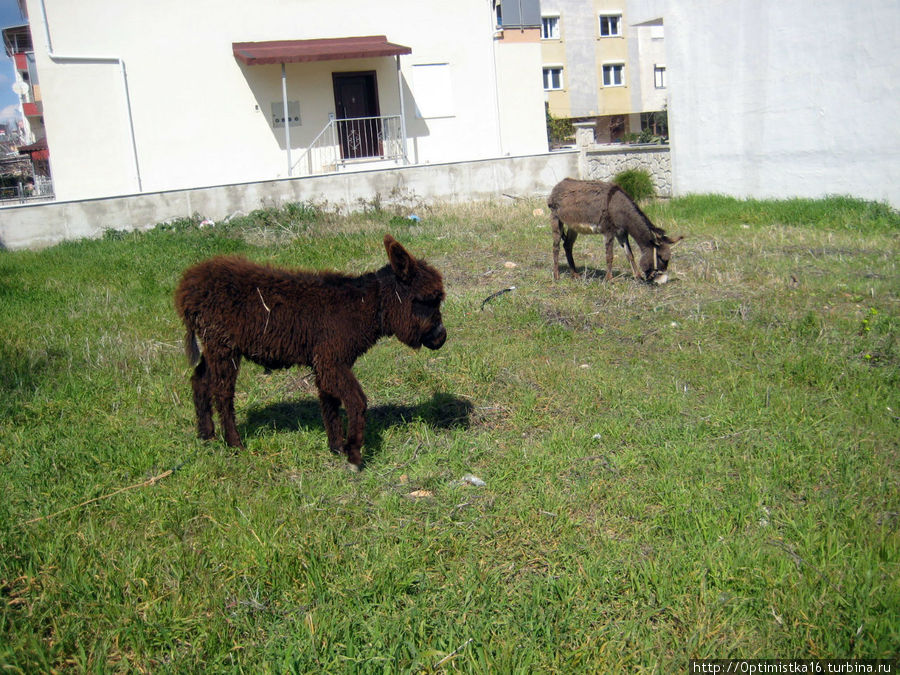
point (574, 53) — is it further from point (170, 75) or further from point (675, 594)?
point (675, 594)

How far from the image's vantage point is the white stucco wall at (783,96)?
13.9 metres

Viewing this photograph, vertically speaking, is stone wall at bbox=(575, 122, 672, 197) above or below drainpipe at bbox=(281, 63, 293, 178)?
below

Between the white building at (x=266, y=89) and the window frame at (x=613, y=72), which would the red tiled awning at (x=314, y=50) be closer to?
the white building at (x=266, y=89)

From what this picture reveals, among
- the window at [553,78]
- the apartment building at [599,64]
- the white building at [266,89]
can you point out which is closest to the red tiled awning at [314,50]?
the white building at [266,89]

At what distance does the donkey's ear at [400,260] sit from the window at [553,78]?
45152 millimetres

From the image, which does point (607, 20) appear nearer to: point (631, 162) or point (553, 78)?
point (553, 78)

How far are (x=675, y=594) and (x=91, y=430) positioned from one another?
4.39 meters

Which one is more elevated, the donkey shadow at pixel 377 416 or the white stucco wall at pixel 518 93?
the white stucco wall at pixel 518 93

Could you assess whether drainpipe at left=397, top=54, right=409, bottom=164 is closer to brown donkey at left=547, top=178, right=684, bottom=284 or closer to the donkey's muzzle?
brown donkey at left=547, top=178, right=684, bottom=284

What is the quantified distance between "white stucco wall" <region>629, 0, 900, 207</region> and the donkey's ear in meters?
12.7

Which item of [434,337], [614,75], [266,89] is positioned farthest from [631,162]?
[614,75]

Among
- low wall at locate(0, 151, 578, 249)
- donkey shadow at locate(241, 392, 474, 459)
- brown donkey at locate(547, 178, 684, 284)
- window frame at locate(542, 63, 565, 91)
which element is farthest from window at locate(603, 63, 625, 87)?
donkey shadow at locate(241, 392, 474, 459)

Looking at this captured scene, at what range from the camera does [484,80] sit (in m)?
23.9

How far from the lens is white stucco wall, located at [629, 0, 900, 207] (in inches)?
549
